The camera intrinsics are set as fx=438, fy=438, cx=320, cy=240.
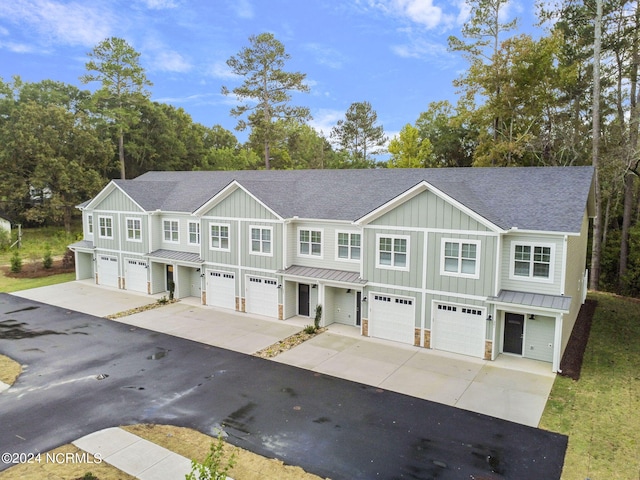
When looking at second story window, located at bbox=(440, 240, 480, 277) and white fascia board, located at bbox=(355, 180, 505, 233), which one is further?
second story window, located at bbox=(440, 240, 480, 277)

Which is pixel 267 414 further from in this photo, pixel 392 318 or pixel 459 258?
pixel 459 258

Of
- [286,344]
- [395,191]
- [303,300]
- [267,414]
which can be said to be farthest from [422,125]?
[267,414]

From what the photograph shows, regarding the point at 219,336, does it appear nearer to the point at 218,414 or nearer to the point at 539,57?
the point at 218,414

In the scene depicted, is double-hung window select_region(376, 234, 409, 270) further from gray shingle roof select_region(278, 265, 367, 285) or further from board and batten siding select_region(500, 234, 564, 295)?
board and batten siding select_region(500, 234, 564, 295)

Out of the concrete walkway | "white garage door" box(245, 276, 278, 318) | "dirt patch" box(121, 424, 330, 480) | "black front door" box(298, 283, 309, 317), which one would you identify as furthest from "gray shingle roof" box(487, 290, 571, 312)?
the concrete walkway

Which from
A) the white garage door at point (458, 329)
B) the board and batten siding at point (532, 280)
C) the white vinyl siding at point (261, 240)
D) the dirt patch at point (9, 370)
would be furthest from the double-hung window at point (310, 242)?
the dirt patch at point (9, 370)

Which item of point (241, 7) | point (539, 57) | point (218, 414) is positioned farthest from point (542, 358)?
point (241, 7)
